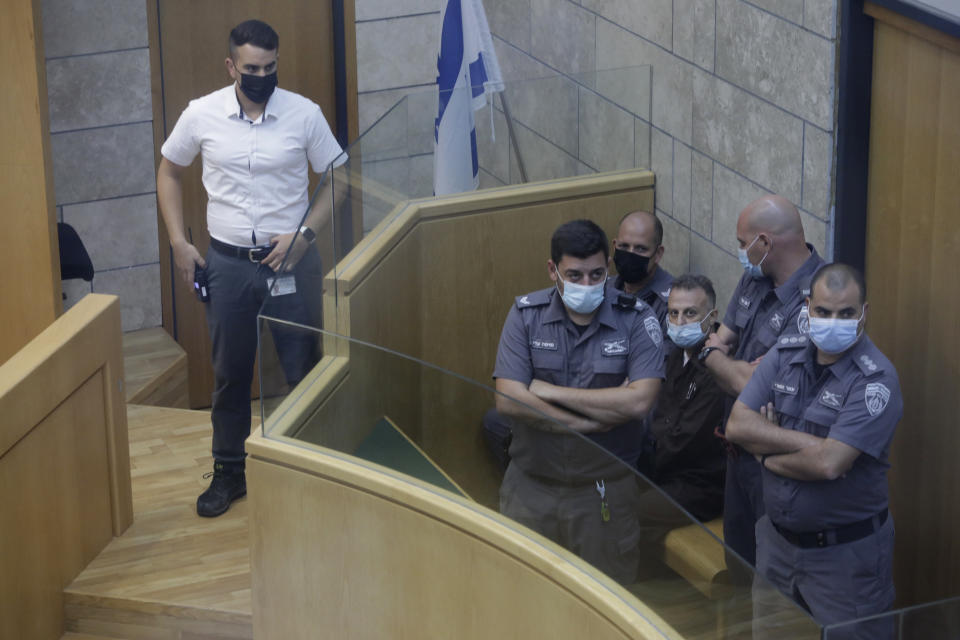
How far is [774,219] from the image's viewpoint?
3820 mm

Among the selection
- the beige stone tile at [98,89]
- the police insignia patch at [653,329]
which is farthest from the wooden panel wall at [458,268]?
the beige stone tile at [98,89]

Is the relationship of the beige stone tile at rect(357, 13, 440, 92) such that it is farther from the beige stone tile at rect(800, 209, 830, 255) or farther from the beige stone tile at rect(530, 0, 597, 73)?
the beige stone tile at rect(800, 209, 830, 255)

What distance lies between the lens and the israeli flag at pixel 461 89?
5.00 m

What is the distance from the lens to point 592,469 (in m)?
3.08

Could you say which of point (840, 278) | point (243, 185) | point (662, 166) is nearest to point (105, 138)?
point (243, 185)

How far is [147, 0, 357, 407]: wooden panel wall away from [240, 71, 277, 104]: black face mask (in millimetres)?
2188

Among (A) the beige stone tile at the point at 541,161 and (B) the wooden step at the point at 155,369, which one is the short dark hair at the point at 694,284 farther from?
(B) the wooden step at the point at 155,369

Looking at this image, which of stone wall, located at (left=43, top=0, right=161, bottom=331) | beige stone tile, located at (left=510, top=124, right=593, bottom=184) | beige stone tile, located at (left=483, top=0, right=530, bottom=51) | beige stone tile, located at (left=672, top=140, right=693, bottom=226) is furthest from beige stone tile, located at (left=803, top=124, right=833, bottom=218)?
stone wall, located at (left=43, top=0, right=161, bottom=331)

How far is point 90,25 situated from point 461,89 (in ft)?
7.37

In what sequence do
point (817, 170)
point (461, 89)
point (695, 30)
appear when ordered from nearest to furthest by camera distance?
point (817, 170) → point (695, 30) → point (461, 89)

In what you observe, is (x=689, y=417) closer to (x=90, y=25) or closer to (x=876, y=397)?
(x=876, y=397)

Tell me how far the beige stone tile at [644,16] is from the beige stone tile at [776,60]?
0.38 m

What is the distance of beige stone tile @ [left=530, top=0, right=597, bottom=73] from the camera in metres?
5.79

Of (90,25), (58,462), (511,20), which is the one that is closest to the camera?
(58,462)
